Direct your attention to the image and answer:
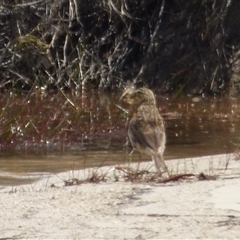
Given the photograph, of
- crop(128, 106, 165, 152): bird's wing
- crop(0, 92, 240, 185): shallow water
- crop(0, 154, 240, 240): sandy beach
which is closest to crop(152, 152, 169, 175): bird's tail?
crop(128, 106, 165, 152): bird's wing

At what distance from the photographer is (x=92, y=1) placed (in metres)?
15.4

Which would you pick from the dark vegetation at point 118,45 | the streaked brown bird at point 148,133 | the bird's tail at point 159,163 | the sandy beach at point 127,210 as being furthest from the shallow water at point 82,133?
the sandy beach at point 127,210

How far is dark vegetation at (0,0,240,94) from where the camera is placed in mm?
14945

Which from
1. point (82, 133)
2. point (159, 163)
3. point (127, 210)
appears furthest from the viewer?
point (82, 133)

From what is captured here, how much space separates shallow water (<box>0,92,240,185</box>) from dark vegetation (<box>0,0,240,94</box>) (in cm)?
149

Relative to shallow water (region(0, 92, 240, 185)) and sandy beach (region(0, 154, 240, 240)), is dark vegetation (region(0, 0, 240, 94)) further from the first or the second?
sandy beach (region(0, 154, 240, 240))

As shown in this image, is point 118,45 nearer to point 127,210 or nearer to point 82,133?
point 82,133

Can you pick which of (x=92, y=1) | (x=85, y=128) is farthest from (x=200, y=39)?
(x=85, y=128)

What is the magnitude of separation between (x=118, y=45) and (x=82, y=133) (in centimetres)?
497

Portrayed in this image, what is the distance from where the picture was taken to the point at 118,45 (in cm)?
1572

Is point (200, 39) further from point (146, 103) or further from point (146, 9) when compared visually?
point (146, 103)

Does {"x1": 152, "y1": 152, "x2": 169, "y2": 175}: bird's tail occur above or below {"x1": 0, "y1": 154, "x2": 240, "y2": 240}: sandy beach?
above

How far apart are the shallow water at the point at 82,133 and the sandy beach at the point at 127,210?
1876 mm

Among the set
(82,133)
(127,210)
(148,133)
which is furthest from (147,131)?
(127,210)
